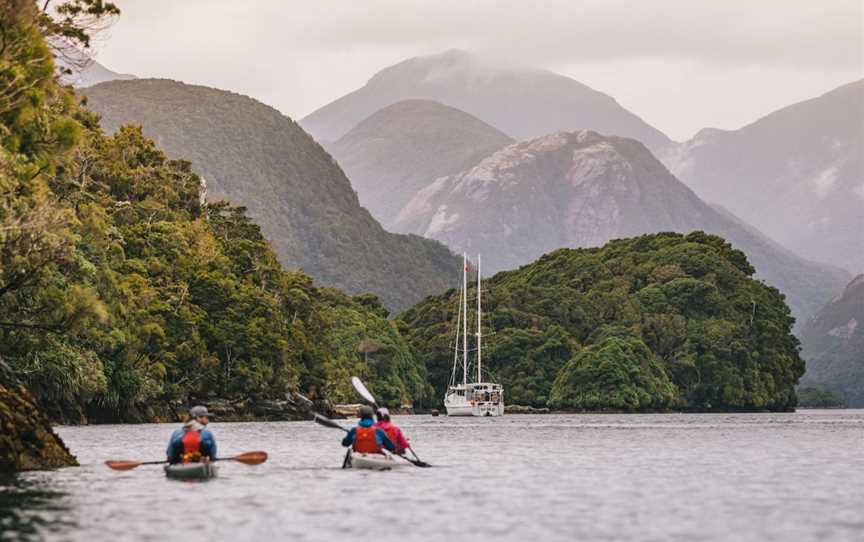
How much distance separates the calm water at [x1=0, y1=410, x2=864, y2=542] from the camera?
102 feet

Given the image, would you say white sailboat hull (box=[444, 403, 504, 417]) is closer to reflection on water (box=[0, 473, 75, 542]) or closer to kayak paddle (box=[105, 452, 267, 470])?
kayak paddle (box=[105, 452, 267, 470])

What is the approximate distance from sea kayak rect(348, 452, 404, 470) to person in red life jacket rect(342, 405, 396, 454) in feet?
0.58

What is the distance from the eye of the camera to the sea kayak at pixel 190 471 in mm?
43500

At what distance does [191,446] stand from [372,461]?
743cm

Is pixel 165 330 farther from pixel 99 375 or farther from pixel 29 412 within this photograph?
pixel 29 412

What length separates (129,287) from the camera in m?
112

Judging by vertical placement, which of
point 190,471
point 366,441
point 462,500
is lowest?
point 462,500

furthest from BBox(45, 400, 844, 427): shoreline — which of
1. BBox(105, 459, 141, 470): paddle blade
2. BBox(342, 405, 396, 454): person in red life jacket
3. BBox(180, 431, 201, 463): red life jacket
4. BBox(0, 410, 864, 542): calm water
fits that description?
BBox(180, 431, 201, 463): red life jacket

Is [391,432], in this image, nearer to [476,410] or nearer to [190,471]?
[190,471]

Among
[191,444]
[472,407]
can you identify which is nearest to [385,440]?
[191,444]

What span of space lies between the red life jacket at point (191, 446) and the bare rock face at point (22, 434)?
18.4 feet

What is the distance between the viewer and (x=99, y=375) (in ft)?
300

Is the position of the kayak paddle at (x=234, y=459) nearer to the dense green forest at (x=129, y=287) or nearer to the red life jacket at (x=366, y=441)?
the red life jacket at (x=366, y=441)

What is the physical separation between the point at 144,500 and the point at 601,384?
15184 cm
